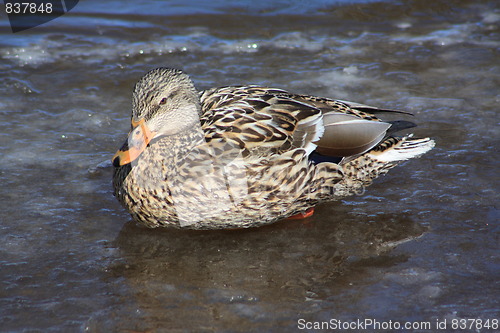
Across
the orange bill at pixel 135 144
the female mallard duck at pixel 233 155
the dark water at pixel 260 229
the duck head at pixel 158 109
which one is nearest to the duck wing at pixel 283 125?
the female mallard duck at pixel 233 155

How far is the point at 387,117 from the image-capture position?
21.4 ft

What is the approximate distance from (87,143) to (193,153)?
181 cm

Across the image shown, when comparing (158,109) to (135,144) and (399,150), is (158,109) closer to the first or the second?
(135,144)

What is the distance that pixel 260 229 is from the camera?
4820mm

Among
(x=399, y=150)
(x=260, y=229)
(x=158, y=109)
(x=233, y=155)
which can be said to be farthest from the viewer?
(x=399, y=150)

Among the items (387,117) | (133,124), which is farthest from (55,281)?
(387,117)

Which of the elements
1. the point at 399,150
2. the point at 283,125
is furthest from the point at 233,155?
the point at 399,150

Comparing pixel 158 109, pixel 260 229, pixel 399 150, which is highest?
pixel 158 109

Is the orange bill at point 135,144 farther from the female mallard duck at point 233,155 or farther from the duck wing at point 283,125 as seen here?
the duck wing at point 283,125

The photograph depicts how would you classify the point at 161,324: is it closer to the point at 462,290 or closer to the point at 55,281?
the point at 55,281

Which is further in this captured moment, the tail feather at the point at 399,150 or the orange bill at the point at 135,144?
the tail feather at the point at 399,150

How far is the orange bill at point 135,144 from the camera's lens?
174 inches

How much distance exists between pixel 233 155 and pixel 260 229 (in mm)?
693

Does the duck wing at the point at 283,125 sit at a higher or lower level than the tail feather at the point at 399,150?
higher
